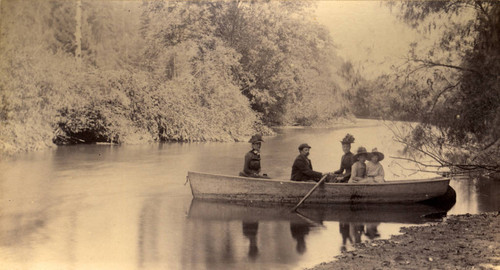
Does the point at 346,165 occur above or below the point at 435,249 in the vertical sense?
above

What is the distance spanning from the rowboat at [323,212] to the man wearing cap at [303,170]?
1.47 feet

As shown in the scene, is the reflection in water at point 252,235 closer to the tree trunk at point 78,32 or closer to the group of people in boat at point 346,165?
the group of people in boat at point 346,165

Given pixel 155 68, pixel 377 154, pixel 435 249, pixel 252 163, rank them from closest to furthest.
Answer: pixel 435 249 < pixel 377 154 < pixel 252 163 < pixel 155 68

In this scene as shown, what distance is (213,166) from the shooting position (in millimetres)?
14234

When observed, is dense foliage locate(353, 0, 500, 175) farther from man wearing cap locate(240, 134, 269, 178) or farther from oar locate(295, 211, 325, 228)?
man wearing cap locate(240, 134, 269, 178)

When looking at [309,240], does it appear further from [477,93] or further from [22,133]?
[22,133]

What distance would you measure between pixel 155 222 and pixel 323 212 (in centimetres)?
256

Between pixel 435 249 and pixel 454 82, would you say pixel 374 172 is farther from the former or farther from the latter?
pixel 435 249

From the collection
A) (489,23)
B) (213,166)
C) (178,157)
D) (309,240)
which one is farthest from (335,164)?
(489,23)

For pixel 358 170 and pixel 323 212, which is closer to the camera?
pixel 323 212

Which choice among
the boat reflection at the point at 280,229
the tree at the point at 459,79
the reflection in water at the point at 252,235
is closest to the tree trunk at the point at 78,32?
the boat reflection at the point at 280,229

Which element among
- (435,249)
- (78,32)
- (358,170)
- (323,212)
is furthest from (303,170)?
(78,32)

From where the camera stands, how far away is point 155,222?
8344mm

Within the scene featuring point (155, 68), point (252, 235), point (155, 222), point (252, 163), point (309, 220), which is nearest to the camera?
point (252, 235)
